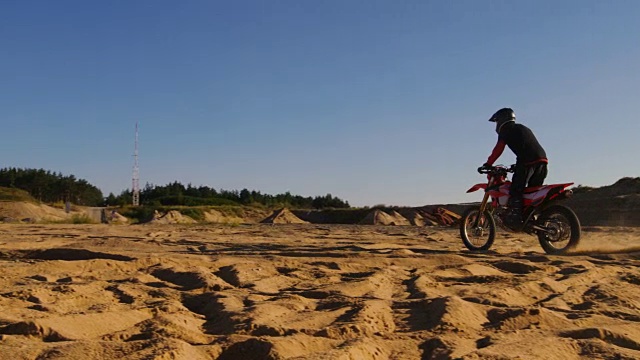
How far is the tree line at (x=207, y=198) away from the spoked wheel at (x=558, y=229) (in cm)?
3636

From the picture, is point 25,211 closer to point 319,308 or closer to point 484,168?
point 484,168

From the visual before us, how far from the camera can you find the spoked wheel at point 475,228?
827cm

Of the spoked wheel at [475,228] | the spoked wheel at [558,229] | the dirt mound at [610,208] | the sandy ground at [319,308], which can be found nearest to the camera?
the sandy ground at [319,308]

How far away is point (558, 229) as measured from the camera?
24.6 ft

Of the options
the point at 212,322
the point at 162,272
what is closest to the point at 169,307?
the point at 212,322

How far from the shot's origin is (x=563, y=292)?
4.16 meters

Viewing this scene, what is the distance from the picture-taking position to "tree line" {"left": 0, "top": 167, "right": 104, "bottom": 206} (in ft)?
188

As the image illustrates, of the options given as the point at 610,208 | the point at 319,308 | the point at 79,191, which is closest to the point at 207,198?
the point at 79,191

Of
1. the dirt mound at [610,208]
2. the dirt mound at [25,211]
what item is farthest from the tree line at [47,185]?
the dirt mound at [610,208]

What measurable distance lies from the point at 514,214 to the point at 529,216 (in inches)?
9.1

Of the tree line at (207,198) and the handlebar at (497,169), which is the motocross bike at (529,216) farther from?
the tree line at (207,198)

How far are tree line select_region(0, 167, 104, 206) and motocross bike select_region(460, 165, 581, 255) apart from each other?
5502cm

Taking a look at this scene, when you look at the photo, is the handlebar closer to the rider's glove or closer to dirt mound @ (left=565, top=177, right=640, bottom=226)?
the rider's glove

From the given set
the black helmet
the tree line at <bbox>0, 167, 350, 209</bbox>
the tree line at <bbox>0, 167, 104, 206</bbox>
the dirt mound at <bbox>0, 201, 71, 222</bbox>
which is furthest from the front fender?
the tree line at <bbox>0, 167, 104, 206</bbox>
